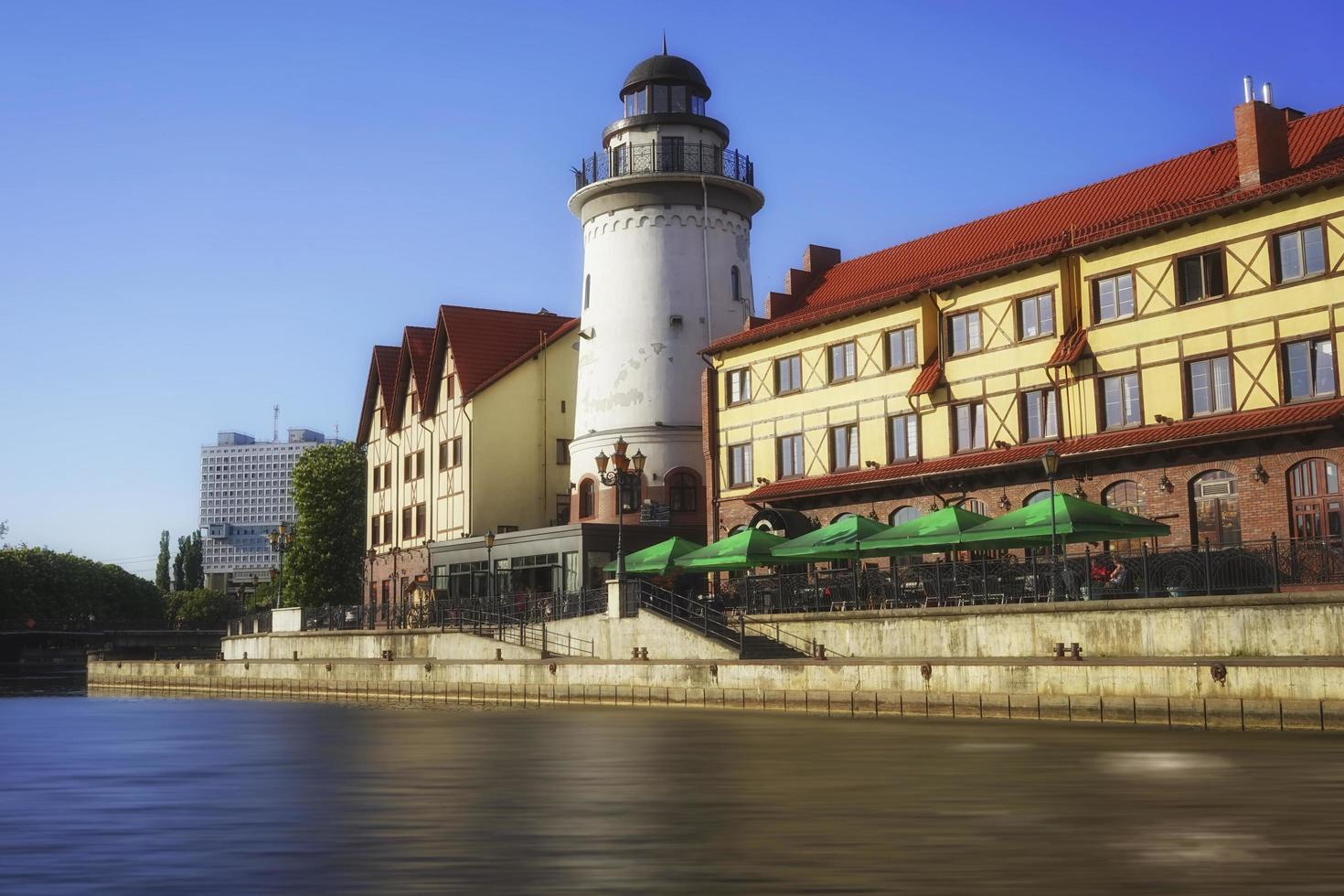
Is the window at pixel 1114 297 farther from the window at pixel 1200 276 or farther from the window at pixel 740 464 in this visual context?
the window at pixel 740 464

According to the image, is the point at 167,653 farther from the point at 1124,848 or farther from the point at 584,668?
the point at 1124,848

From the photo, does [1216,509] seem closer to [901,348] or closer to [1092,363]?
[1092,363]

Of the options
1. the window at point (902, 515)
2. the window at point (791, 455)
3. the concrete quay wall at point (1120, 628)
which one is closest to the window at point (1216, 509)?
the concrete quay wall at point (1120, 628)

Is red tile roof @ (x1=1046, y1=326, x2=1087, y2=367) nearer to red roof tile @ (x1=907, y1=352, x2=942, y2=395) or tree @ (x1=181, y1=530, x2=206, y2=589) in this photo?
red roof tile @ (x1=907, y1=352, x2=942, y2=395)

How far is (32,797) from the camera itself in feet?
53.7

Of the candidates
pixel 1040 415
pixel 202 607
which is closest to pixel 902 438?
pixel 1040 415

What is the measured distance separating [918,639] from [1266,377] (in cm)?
999

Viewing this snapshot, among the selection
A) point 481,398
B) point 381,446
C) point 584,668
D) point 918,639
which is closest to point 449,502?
point 481,398

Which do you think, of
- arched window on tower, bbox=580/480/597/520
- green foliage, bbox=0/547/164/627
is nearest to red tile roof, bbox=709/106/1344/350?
arched window on tower, bbox=580/480/597/520

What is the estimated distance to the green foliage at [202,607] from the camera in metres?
142

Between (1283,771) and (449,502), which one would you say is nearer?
(1283,771)

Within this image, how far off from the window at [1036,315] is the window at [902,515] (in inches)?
228

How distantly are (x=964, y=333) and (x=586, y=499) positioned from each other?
18.5 m

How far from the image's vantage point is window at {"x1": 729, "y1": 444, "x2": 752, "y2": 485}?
4631cm
